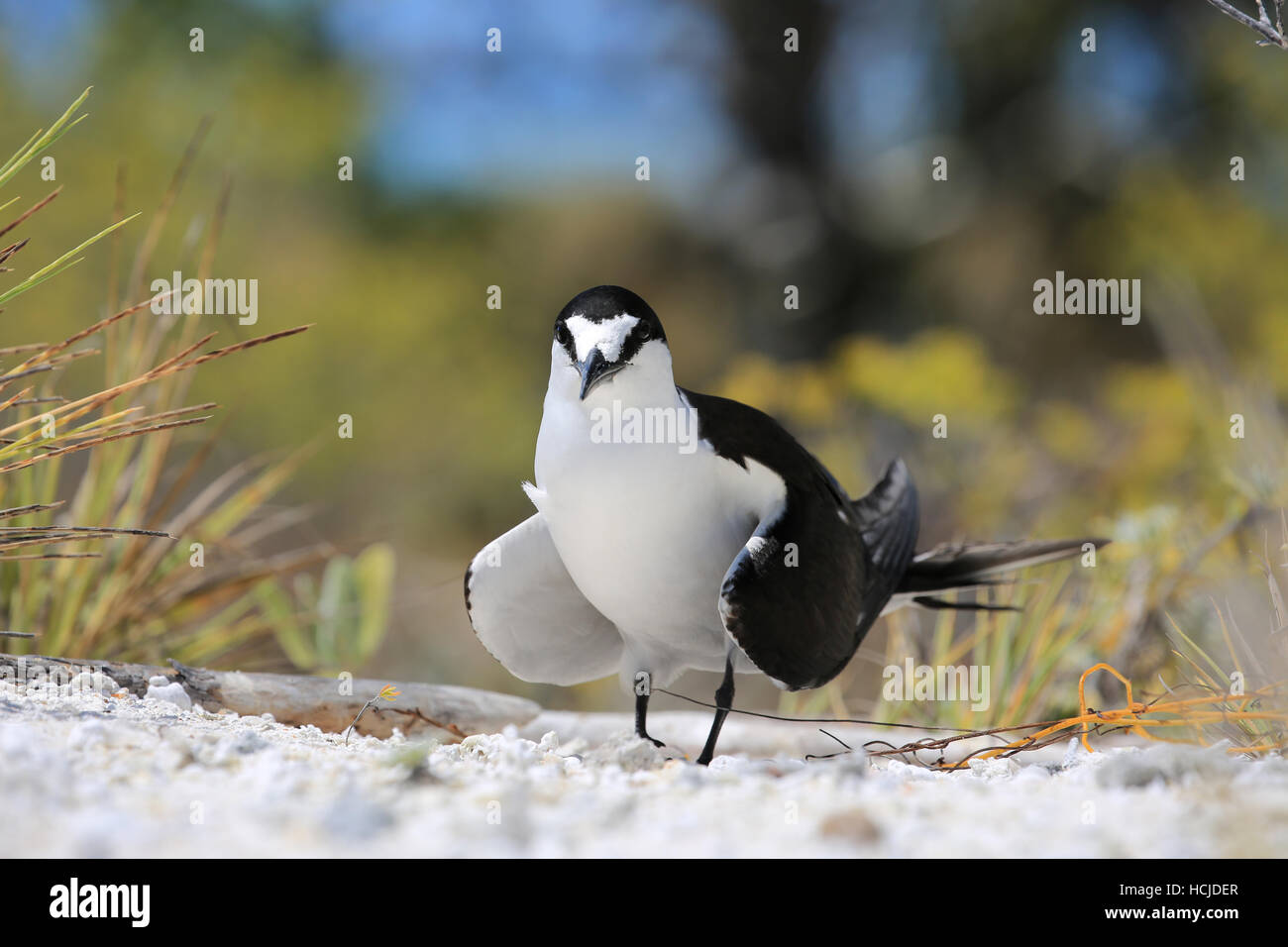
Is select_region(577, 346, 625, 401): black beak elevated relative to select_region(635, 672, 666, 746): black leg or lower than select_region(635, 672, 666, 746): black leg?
elevated

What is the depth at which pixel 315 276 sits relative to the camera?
10.7 metres

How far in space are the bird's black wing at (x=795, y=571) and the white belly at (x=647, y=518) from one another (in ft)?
0.24

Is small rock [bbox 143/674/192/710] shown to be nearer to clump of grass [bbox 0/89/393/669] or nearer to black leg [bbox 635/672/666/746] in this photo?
clump of grass [bbox 0/89/393/669]

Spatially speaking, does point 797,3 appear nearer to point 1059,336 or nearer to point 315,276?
point 1059,336

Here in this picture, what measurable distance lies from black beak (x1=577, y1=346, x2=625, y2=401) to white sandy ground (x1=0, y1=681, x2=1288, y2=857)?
0.73 meters

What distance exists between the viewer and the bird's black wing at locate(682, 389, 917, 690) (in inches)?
93.7

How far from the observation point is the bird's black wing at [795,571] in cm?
238

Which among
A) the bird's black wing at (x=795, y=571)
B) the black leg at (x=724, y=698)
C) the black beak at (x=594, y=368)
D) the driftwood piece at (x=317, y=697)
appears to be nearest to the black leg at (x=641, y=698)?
the black leg at (x=724, y=698)

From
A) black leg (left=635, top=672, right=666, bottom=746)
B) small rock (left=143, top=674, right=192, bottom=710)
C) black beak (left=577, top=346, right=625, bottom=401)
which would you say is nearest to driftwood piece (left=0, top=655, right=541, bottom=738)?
small rock (left=143, top=674, right=192, bottom=710)

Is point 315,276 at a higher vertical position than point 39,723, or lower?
higher
